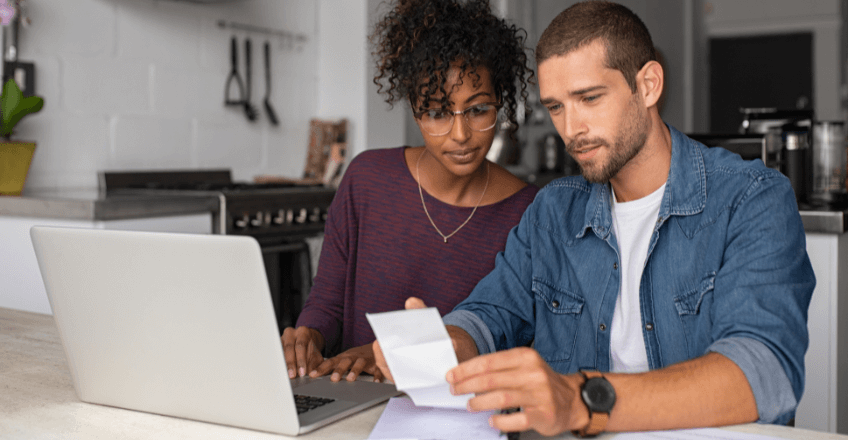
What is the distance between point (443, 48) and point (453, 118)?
0.14 m

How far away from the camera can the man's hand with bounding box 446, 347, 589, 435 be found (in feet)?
2.82

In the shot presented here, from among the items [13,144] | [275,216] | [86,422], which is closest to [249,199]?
[275,216]

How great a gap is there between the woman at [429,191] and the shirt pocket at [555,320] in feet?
0.73

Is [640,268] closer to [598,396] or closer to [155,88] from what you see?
[598,396]

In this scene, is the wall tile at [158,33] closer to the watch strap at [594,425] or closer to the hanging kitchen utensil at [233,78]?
the hanging kitchen utensil at [233,78]

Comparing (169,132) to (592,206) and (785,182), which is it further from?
(785,182)

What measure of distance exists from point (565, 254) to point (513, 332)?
164mm

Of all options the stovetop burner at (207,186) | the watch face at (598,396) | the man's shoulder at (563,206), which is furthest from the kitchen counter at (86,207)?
the watch face at (598,396)

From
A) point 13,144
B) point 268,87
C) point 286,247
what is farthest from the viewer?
point 268,87

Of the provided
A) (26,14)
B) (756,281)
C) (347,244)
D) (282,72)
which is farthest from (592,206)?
(282,72)

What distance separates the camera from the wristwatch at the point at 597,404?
88 centimetres

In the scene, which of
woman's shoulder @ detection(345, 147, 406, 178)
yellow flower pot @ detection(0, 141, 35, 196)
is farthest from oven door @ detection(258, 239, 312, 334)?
woman's shoulder @ detection(345, 147, 406, 178)

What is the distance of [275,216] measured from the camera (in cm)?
283

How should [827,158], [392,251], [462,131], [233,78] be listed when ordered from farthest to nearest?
[233,78] < [827,158] < [392,251] < [462,131]
